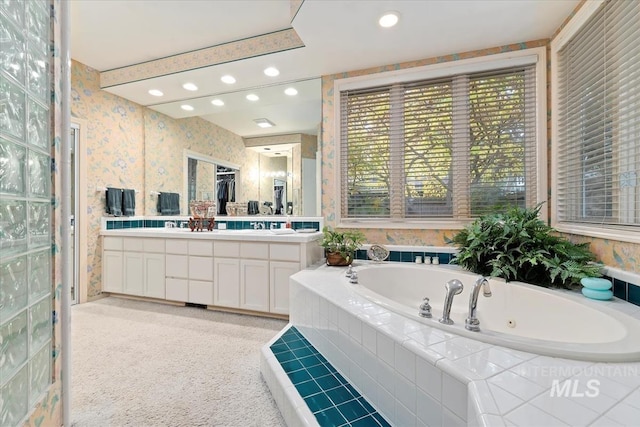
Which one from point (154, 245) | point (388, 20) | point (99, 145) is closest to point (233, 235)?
point (154, 245)

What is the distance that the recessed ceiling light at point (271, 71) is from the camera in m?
2.76

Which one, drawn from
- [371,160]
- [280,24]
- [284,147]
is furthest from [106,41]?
[371,160]

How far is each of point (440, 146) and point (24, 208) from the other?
8.59 ft

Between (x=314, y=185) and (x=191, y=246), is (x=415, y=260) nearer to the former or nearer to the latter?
(x=314, y=185)

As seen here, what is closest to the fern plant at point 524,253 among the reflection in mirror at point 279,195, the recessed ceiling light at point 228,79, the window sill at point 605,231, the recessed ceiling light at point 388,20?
the window sill at point 605,231

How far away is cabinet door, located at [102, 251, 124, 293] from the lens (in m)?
3.21

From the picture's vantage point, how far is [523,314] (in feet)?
5.82

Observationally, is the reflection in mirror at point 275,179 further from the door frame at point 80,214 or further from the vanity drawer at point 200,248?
the door frame at point 80,214

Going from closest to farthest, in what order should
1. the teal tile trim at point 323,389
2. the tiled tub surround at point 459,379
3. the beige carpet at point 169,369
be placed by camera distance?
the tiled tub surround at point 459,379, the teal tile trim at point 323,389, the beige carpet at point 169,369

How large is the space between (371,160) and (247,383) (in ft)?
6.67

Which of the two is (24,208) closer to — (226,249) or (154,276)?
(226,249)

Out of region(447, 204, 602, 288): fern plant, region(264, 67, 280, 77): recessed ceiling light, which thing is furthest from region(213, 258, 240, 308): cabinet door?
region(447, 204, 602, 288): fern plant

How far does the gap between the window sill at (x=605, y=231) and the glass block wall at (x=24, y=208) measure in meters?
2.51

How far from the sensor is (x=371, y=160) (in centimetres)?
277
